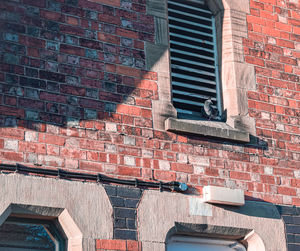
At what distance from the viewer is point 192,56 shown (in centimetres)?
803

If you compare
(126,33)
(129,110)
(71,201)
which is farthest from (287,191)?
(71,201)

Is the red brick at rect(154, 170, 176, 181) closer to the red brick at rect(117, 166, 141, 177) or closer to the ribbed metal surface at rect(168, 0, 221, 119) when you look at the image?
the red brick at rect(117, 166, 141, 177)

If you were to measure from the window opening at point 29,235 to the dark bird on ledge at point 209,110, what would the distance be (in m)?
2.35

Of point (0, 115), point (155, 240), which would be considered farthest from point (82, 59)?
point (155, 240)

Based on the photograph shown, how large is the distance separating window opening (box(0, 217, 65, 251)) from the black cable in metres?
A: 0.48

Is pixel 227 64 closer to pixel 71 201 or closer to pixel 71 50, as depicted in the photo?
pixel 71 50

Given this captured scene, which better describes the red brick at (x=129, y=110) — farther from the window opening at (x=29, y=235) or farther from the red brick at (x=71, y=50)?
the window opening at (x=29, y=235)

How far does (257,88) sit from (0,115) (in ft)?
10.7

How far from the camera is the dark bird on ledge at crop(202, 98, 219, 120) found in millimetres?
7613

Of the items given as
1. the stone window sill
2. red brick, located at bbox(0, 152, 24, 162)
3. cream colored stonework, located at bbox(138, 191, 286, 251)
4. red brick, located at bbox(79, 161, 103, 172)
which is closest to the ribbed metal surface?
the stone window sill

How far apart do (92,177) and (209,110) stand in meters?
1.86

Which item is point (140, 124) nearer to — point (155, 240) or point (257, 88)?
point (155, 240)

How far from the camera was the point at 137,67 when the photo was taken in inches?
287

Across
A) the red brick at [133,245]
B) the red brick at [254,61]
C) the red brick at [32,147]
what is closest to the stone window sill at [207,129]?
the red brick at [254,61]
